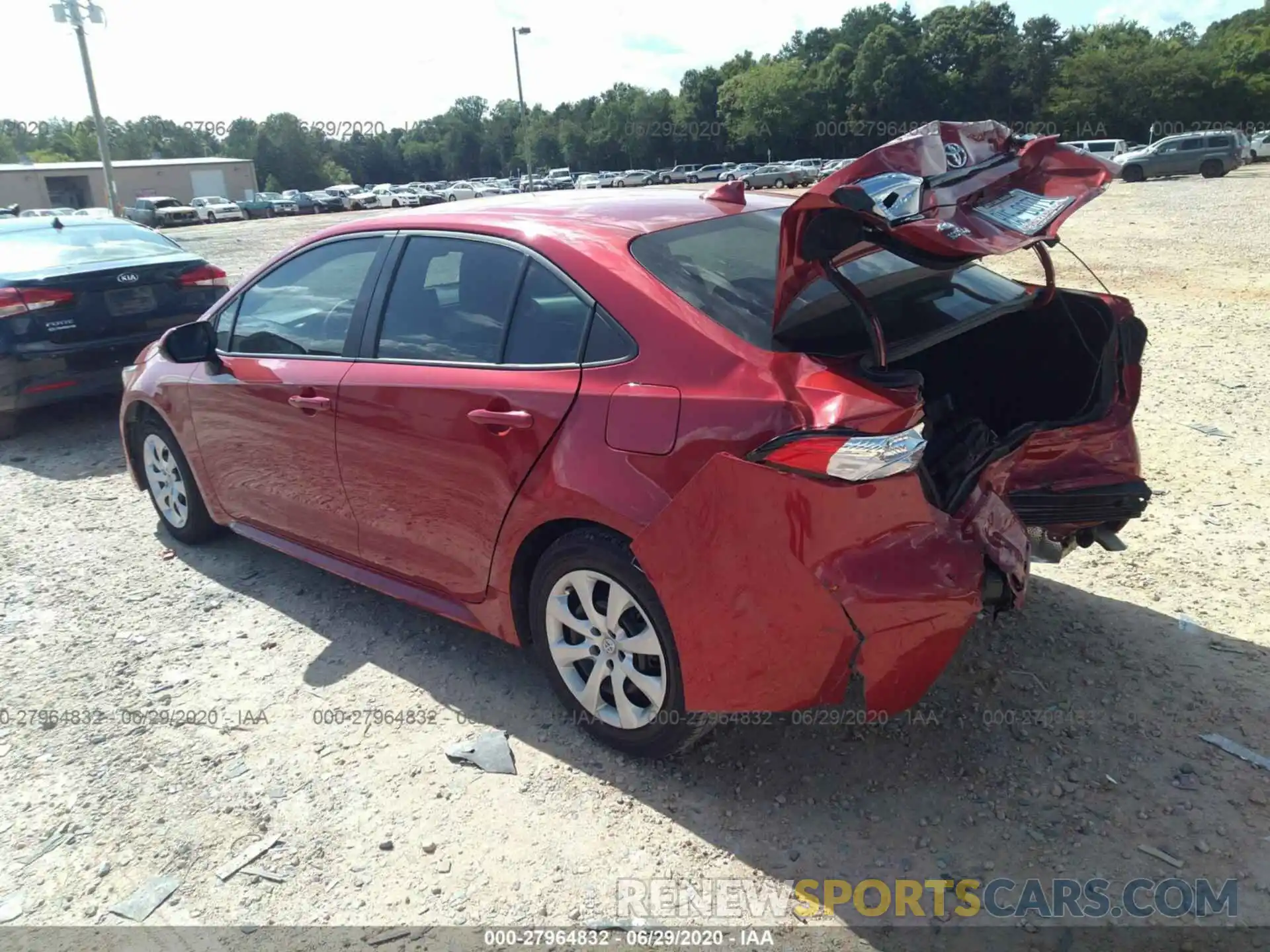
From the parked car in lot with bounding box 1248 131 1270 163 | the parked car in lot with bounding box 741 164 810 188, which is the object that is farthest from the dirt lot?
the parked car in lot with bounding box 1248 131 1270 163

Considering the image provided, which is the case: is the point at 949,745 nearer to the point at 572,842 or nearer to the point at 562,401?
the point at 572,842

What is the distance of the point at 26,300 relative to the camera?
6379 millimetres

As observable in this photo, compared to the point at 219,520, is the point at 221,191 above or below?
above

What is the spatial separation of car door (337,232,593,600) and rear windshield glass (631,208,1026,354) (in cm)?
37

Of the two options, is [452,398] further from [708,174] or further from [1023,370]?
[708,174]

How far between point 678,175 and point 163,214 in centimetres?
3185

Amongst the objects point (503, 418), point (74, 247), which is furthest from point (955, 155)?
point (74, 247)

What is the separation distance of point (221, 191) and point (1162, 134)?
62.3m

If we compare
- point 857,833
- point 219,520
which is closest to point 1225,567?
point 857,833

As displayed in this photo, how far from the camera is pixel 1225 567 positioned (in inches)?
153

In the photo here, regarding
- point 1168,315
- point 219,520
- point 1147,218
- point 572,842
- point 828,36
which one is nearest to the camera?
point 572,842

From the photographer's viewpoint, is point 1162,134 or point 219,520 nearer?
point 219,520

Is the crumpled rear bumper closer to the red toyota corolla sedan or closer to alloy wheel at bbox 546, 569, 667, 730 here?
the red toyota corolla sedan

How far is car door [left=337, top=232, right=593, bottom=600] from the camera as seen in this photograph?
2.91 meters
